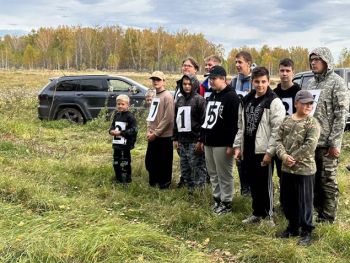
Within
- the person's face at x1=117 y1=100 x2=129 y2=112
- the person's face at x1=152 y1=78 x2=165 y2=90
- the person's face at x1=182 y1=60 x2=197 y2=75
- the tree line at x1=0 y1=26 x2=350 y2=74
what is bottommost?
the person's face at x1=117 y1=100 x2=129 y2=112

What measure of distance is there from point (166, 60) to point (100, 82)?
207 feet

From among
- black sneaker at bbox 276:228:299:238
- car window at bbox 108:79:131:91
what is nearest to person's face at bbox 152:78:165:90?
black sneaker at bbox 276:228:299:238

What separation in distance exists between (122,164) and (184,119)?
1.30 metres

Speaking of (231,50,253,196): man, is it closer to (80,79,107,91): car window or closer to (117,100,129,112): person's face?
(117,100,129,112): person's face

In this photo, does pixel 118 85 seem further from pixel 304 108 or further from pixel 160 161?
pixel 304 108

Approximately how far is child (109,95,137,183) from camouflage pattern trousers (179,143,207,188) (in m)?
0.83

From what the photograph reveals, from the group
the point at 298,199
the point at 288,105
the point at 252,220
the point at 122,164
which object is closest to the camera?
the point at 298,199

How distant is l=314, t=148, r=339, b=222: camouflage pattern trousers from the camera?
4.28m

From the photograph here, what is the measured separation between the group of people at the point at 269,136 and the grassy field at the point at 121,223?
0.90ft

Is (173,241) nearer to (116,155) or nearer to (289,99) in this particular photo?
(289,99)

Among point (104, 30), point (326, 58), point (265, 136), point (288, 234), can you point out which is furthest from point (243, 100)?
point (104, 30)

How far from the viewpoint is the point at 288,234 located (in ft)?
13.3

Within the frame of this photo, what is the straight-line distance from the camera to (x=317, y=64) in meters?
4.21

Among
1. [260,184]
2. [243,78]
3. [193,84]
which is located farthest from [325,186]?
[193,84]
